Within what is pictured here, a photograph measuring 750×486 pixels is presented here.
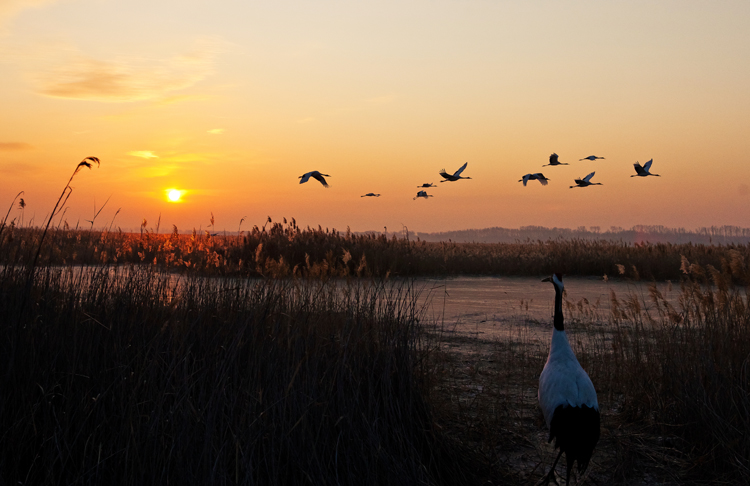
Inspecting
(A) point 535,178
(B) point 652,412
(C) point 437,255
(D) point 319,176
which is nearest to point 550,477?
(B) point 652,412

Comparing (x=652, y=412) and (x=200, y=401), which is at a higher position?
(x=200, y=401)

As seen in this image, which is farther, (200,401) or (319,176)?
(319,176)

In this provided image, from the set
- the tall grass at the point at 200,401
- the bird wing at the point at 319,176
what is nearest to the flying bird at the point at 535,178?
the bird wing at the point at 319,176

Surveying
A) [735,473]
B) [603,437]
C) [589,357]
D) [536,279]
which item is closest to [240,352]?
[603,437]

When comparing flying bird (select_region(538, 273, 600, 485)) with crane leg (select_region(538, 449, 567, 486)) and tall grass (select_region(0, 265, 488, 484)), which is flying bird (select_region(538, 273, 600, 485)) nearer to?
crane leg (select_region(538, 449, 567, 486))

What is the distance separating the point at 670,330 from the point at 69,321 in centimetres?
589

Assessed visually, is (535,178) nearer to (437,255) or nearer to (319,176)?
(319,176)

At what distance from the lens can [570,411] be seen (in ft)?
13.3

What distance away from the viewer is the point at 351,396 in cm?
410

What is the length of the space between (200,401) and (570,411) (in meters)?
2.53

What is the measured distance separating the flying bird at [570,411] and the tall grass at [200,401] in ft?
2.46

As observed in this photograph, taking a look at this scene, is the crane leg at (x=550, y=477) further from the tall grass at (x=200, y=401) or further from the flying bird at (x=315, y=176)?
the flying bird at (x=315, y=176)

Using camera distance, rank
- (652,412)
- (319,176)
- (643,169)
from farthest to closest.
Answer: (643,169) → (319,176) → (652,412)

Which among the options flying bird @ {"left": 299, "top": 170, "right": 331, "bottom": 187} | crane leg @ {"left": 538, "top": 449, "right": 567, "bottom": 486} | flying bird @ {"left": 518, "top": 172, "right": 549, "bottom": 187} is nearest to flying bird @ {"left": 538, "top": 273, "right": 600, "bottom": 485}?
crane leg @ {"left": 538, "top": 449, "right": 567, "bottom": 486}
